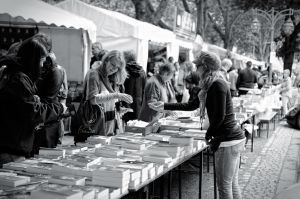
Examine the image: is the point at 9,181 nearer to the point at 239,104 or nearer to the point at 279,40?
the point at 239,104

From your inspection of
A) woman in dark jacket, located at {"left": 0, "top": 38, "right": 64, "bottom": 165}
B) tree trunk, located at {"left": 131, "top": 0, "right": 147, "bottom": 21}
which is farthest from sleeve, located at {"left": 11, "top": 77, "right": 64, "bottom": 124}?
tree trunk, located at {"left": 131, "top": 0, "right": 147, "bottom": 21}

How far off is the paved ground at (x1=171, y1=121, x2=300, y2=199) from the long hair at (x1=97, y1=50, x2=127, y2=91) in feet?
6.36

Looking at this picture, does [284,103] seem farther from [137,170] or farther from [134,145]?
[137,170]

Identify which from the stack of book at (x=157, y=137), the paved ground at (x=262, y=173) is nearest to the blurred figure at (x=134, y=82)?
the paved ground at (x=262, y=173)

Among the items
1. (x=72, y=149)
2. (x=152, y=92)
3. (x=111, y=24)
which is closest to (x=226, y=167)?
(x=72, y=149)

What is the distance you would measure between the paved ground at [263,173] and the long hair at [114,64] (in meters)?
1.94

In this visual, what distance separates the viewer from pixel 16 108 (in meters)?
3.46

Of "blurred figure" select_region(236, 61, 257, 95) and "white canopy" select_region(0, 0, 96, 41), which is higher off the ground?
"white canopy" select_region(0, 0, 96, 41)

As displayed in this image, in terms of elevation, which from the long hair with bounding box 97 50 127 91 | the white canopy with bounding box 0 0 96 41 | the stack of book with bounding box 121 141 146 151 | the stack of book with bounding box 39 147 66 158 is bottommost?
the stack of book with bounding box 39 147 66 158

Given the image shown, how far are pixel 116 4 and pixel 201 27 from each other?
10.6 metres

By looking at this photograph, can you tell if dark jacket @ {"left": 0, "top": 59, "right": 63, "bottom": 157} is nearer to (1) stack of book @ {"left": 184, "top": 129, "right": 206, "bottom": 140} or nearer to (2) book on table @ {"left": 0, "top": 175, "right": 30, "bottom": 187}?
(2) book on table @ {"left": 0, "top": 175, "right": 30, "bottom": 187}

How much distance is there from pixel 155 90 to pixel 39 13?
267cm

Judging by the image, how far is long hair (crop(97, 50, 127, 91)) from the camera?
210 inches

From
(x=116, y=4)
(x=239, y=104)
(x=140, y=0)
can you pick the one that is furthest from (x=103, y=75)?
(x=116, y=4)
